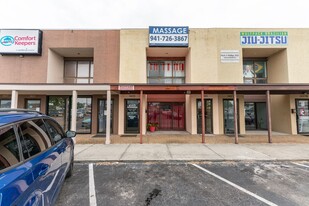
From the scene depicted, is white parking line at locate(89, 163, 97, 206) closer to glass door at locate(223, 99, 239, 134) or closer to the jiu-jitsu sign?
glass door at locate(223, 99, 239, 134)

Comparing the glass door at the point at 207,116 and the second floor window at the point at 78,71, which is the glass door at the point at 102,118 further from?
the glass door at the point at 207,116

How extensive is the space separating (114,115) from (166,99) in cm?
448

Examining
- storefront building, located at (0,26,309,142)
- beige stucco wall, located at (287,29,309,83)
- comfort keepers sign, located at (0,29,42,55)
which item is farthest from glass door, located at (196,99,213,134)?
comfort keepers sign, located at (0,29,42,55)

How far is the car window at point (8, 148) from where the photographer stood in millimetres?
1692

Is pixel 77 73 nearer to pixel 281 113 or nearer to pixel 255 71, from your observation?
pixel 255 71

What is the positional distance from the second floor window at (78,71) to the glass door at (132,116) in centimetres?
384

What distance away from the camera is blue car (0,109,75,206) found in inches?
61.8

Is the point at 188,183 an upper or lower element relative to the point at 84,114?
lower

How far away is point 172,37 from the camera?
11.7 meters

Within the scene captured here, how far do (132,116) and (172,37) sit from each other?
6.36m

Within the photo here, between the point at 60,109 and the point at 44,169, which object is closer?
the point at 44,169

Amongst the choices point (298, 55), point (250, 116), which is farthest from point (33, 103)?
point (298, 55)

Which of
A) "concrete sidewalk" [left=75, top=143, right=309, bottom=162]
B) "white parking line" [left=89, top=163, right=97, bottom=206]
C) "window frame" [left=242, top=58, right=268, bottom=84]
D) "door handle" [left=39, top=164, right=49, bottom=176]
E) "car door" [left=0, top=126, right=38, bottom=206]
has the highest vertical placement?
"window frame" [left=242, top=58, right=268, bottom=84]

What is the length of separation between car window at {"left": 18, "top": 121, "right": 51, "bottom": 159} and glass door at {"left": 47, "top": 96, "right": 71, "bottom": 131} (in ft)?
32.4
